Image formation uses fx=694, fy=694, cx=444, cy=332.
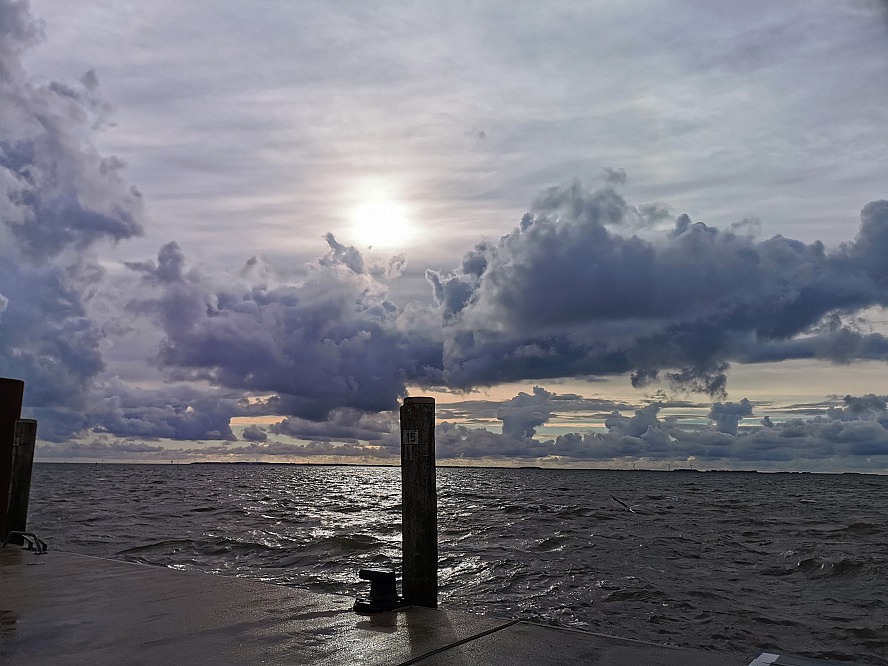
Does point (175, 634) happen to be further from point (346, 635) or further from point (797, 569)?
point (797, 569)

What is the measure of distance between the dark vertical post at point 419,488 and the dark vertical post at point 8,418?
7267 millimetres

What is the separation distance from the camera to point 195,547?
54.3 feet

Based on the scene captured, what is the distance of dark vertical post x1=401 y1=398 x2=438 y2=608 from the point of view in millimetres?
6285

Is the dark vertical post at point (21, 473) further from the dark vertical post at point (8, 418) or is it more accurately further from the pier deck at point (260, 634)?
the pier deck at point (260, 634)

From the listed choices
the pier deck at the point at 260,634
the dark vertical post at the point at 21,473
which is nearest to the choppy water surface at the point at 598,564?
the dark vertical post at the point at 21,473

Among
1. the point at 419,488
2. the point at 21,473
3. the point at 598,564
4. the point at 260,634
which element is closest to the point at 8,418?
the point at 21,473

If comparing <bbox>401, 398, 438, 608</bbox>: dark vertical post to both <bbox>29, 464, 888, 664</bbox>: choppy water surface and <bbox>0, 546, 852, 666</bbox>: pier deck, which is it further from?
<bbox>29, 464, 888, 664</bbox>: choppy water surface

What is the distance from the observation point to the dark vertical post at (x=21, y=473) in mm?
10234

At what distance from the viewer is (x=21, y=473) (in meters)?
10.3

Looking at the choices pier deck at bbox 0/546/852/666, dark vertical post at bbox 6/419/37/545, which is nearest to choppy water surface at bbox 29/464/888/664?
dark vertical post at bbox 6/419/37/545

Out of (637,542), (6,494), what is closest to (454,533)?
(637,542)

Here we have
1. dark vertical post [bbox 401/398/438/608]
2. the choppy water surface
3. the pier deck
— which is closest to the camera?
the pier deck

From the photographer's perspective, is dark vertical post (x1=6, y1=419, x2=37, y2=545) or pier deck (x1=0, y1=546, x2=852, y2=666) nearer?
pier deck (x1=0, y1=546, x2=852, y2=666)

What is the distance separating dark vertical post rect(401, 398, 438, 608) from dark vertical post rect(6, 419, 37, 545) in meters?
6.95
